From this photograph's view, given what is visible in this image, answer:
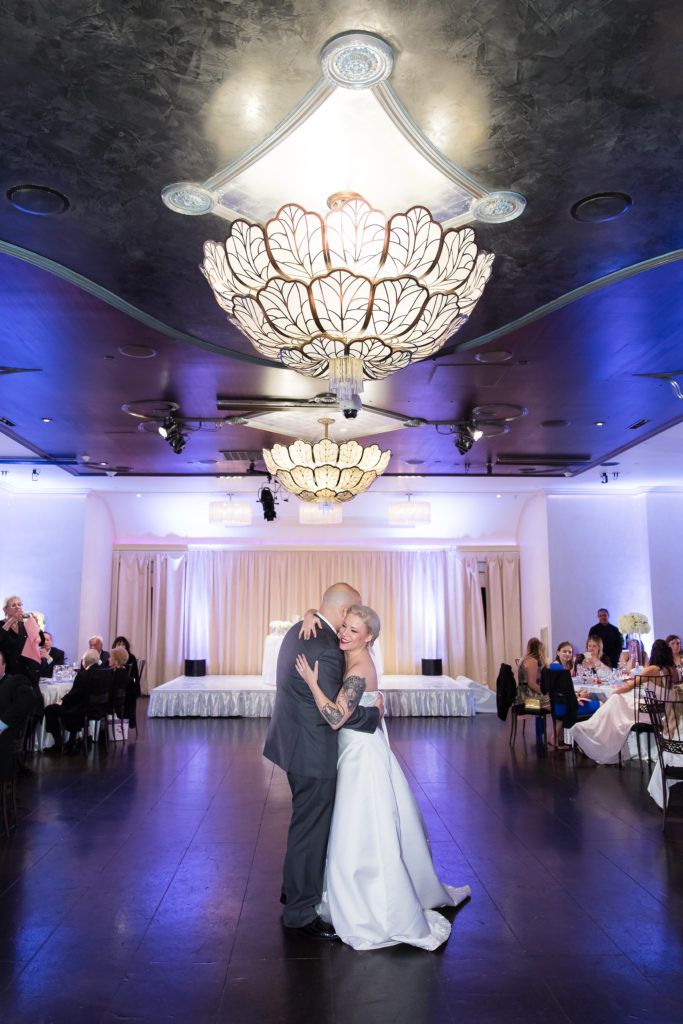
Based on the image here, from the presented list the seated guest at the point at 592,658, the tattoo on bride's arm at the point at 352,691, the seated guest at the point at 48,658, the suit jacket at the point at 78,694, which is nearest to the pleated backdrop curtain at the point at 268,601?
the seated guest at the point at 48,658

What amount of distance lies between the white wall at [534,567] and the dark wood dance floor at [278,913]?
6266 mm

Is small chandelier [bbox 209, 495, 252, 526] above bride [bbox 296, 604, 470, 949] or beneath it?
above

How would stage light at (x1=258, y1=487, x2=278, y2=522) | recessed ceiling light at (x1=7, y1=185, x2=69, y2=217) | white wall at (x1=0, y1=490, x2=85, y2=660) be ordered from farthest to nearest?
white wall at (x1=0, y1=490, x2=85, y2=660) → stage light at (x1=258, y1=487, x2=278, y2=522) → recessed ceiling light at (x1=7, y1=185, x2=69, y2=217)

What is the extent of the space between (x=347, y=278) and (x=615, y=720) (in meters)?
6.72

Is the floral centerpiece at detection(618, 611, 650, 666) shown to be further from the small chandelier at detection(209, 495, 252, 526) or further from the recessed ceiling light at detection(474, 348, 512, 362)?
the recessed ceiling light at detection(474, 348, 512, 362)

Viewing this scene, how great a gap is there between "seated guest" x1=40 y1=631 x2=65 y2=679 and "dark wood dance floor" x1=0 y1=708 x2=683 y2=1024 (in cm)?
279

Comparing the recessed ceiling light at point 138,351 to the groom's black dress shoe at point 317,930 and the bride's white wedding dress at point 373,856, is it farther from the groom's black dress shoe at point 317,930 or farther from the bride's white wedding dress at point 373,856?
the groom's black dress shoe at point 317,930

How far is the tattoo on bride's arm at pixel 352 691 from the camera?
3844 millimetres

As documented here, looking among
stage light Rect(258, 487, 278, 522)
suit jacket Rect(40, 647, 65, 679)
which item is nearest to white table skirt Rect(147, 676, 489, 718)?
suit jacket Rect(40, 647, 65, 679)

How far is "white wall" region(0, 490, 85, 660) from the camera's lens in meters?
13.2

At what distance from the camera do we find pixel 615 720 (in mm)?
7980

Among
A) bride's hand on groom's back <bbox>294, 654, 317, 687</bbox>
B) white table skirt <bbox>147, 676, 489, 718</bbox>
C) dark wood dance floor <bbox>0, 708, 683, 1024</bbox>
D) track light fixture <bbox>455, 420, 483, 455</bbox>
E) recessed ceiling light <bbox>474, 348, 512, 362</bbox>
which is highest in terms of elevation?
recessed ceiling light <bbox>474, 348, 512, 362</bbox>

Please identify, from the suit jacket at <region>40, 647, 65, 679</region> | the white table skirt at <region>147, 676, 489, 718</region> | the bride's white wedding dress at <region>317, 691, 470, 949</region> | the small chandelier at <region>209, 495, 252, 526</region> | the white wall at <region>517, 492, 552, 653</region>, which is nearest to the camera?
the bride's white wedding dress at <region>317, 691, 470, 949</region>

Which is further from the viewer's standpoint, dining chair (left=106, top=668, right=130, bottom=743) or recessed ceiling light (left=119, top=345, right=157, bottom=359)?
dining chair (left=106, top=668, right=130, bottom=743)
